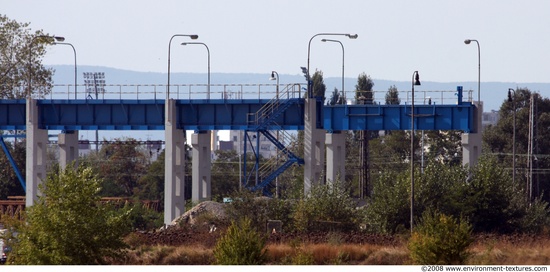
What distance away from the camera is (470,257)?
35812 mm

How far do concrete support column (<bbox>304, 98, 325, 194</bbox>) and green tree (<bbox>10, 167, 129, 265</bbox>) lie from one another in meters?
24.9

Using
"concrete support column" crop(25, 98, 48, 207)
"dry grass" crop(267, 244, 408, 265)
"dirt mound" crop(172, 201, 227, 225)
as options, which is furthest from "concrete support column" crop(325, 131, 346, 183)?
"dry grass" crop(267, 244, 408, 265)

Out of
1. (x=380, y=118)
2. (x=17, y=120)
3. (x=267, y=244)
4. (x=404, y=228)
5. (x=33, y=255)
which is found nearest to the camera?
(x=33, y=255)

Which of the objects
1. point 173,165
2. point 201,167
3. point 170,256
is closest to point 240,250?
point 170,256

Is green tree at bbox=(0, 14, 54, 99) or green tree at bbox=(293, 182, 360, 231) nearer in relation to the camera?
green tree at bbox=(293, 182, 360, 231)

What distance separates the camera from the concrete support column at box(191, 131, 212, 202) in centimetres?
6425

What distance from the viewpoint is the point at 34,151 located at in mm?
64125

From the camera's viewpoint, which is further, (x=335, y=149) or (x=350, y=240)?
(x=335, y=149)

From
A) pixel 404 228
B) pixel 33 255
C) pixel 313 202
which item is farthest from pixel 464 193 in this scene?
pixel 33 255

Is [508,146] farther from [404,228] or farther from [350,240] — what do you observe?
[350,240]

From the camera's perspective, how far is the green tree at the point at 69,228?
34000 mm

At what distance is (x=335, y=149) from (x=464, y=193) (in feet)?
35.4

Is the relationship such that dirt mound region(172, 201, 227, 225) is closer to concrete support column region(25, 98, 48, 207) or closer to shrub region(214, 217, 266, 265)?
concrete support column region(25, 98, 48, 207)

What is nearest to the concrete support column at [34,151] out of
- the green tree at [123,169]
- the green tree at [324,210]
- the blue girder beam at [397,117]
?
the blue girder beam at [397,117]
